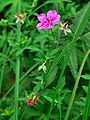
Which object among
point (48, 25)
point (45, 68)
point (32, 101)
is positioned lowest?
point (32, 101)

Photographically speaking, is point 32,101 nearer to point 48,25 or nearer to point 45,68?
point 45,68

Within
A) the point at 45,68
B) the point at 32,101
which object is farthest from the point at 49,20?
the point at 32,101

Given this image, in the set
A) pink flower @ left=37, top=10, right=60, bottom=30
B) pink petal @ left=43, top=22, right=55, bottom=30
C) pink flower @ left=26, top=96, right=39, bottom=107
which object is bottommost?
pink flower @ left=26, top=96, right=39, bottom=107

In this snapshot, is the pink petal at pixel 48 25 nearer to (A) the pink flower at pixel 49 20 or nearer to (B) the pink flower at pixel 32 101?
(A) the pink flower at pixel 49 20

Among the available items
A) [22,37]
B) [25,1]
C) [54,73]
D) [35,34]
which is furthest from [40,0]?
[54,73]

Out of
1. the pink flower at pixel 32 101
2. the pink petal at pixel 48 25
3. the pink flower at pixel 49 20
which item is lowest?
the pink flower at pixel 32 101

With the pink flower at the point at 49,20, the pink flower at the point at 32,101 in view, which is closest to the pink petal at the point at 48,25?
the pink flower at the point at 49,20

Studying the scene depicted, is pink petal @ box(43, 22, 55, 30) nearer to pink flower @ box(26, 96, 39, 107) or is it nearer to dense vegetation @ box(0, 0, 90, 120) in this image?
dense vegetation @ box(0, 0, 90, 120)

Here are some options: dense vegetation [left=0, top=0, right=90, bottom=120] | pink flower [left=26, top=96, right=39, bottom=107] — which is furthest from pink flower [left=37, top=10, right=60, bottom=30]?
pink flower [left=26, top=96, right=39, bottom=107]

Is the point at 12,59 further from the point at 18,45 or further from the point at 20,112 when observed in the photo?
the point at 20,112

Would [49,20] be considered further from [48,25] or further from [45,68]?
[45,68]

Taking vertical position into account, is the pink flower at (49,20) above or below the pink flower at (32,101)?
above

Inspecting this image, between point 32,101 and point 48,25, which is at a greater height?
point 48,25

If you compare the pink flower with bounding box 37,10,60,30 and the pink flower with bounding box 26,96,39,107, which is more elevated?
the pink flower with bounding box 37,10,60,30
